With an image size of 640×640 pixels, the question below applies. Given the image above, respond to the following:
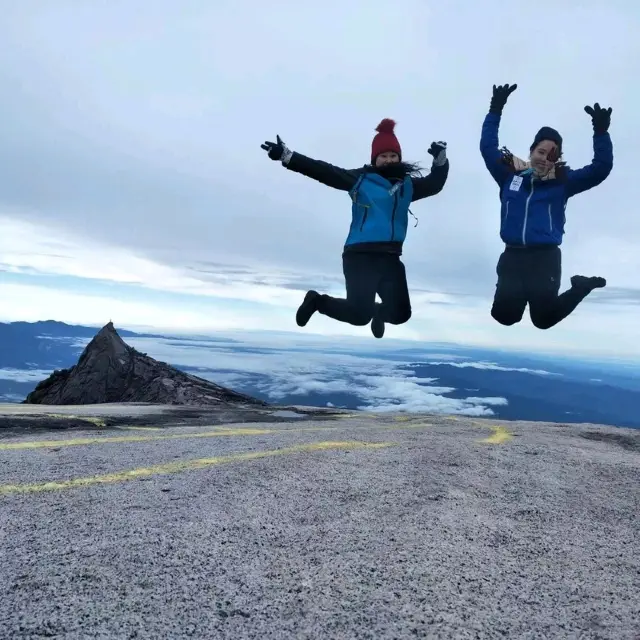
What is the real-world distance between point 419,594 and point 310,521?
1224 mm

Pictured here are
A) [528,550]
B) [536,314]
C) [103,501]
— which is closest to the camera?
[528,550]

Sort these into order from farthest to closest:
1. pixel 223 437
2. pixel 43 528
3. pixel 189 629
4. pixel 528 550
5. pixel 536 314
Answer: pixel 223 437 → pixel 536 314 → pixel 528 550 → pixel 43 528 → pixel 189 629

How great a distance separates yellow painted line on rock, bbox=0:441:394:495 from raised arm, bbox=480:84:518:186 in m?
3.84

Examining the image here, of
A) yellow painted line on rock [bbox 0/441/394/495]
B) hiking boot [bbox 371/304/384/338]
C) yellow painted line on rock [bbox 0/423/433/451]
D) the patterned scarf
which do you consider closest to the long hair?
the patterned scarf

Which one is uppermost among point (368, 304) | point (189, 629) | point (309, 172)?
point (309, 172)

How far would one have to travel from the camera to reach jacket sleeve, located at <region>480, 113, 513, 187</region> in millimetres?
5852

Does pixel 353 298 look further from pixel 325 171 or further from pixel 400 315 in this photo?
pixel 325 171

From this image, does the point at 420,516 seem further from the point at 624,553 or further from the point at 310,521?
the point at 624,553

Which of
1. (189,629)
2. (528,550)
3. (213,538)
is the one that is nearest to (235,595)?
(189,629)

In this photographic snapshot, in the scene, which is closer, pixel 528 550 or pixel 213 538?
pixel 213 538

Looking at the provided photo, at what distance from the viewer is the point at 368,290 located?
19.0 feet

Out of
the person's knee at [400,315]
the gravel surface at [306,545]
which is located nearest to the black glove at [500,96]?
the person's knee at [400,315]

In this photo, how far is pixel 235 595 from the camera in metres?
3.12

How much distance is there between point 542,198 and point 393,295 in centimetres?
188
